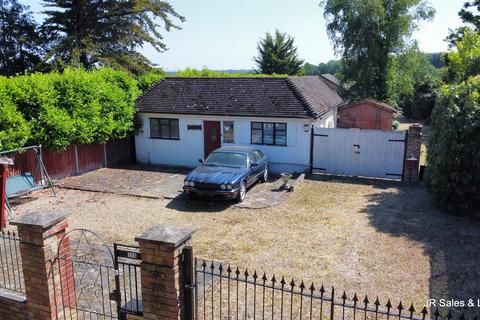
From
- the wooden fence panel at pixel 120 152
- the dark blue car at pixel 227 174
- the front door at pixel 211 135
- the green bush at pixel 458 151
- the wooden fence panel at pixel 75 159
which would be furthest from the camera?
the wooden fence panel at pixel 120 152

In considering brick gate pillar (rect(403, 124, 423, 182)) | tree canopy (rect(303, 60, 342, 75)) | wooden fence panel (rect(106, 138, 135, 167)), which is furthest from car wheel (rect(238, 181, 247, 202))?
tree canopy (rect(303, 60, 342, 75))

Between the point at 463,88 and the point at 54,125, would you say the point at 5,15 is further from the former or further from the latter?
the point at 463,88

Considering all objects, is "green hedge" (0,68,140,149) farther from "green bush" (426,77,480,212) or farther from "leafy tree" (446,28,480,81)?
"leafy tree" (446,28,480,81)

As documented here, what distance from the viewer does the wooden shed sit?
77.0ft

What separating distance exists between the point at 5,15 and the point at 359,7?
26.3 metres

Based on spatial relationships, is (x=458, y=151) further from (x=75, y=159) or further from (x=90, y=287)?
(x=75, y=159)

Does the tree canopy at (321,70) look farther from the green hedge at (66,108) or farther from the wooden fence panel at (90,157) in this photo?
the wooden fence panel at (90,157)

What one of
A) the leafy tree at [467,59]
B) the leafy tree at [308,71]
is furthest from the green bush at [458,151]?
the leafy tree at [308,71]

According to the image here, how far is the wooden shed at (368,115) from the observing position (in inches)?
925

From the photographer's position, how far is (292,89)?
17.5 metres

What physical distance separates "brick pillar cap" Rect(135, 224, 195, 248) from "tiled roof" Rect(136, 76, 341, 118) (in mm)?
12069

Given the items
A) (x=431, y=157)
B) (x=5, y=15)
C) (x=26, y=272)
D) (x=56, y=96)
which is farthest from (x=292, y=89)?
(x=5, y=15)

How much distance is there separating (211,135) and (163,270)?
13.6 metres

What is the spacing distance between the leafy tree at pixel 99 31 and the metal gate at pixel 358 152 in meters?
15.9
